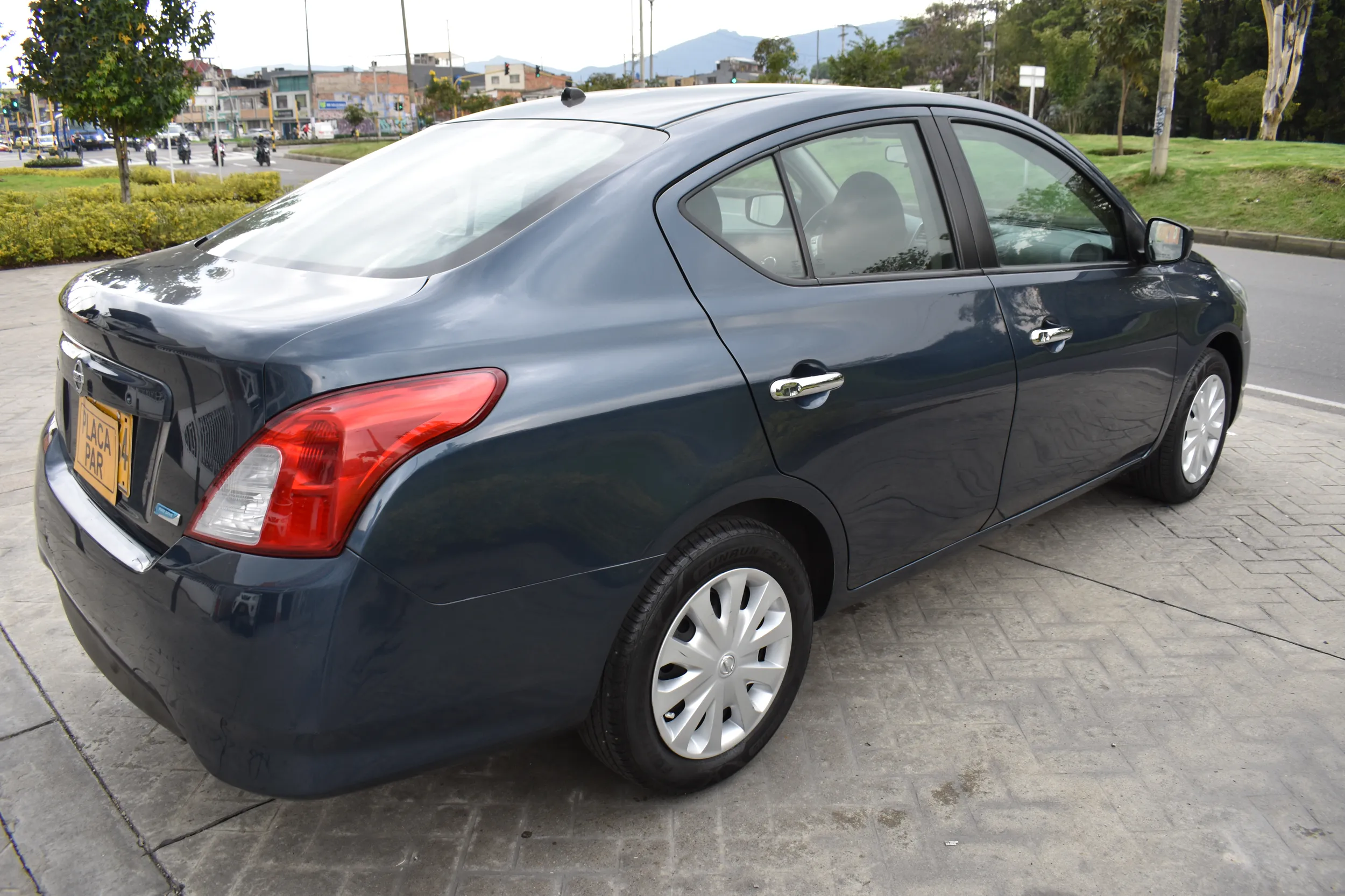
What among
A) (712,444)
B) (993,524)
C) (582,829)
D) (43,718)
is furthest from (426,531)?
(993,524)

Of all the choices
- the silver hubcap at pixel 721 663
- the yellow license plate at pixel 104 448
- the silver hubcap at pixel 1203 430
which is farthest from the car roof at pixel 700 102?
the silver hubcap at pixel 1203 430

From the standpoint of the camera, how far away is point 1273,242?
15.2 meters

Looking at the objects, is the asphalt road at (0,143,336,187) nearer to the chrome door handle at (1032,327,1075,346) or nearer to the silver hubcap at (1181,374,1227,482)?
the silver hubcap at (1181,374,1227,482)

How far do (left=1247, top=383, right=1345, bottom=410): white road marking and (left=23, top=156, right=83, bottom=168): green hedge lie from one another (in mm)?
47152

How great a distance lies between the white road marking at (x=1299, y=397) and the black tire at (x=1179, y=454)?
7.55 ft

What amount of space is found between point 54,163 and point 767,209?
5276 cm

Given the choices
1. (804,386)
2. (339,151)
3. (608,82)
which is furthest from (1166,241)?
(608,82)

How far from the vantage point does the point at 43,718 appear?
111 inches

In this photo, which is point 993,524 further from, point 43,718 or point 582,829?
point 43,718

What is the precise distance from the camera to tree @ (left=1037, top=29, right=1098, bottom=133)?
52031 millimetres

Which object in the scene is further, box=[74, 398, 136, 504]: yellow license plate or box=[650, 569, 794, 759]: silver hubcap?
box=[650, 569, 794, 759]: silver hubcap

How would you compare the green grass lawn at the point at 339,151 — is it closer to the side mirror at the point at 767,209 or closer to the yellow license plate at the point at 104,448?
the yellow license plate at the point at 104,448

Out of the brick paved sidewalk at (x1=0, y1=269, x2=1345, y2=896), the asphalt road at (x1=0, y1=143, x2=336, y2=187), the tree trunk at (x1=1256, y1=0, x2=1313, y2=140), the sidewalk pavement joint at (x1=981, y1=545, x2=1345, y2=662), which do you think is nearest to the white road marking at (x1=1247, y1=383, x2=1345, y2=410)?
the brick paved sidewalk at (x1=0, y1=269, x2=1345, y2=896)

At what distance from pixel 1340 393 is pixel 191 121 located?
14888 centimetres
